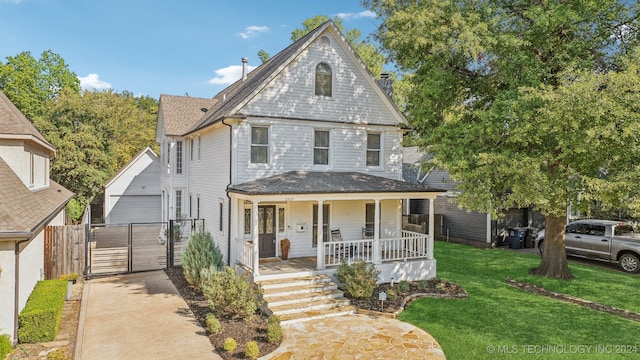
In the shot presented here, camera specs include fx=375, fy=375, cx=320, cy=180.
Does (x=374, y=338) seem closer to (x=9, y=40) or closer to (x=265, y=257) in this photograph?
(x=265, y=257)

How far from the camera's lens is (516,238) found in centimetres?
2205

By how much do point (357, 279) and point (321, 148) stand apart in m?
5.80

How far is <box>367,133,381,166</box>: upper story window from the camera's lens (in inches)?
650

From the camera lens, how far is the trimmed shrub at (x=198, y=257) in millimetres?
12969

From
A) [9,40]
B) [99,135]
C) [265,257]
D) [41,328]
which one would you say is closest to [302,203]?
[265,257]

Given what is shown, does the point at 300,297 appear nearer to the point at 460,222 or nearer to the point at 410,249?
the point at 410,249

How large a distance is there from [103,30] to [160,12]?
11847 millimetres

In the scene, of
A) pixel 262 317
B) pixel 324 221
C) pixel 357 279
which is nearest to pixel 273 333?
pixel 262 317

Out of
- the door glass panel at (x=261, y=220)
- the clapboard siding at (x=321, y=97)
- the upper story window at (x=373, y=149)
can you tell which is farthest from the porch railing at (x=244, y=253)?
the upper story window at (x=373, y=149)

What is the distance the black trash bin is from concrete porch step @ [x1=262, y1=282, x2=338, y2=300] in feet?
48.0

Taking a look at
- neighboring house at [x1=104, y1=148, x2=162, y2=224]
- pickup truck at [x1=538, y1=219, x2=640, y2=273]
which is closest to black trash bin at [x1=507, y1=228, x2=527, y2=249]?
pickup truck at [x1=538, y1=219, x2=640, y2=273]

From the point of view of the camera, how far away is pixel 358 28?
1391 inches

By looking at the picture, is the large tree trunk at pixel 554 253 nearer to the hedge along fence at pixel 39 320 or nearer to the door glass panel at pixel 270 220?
the door glass panel at pixel 270 220

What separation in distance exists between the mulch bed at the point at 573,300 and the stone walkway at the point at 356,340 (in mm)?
6100
